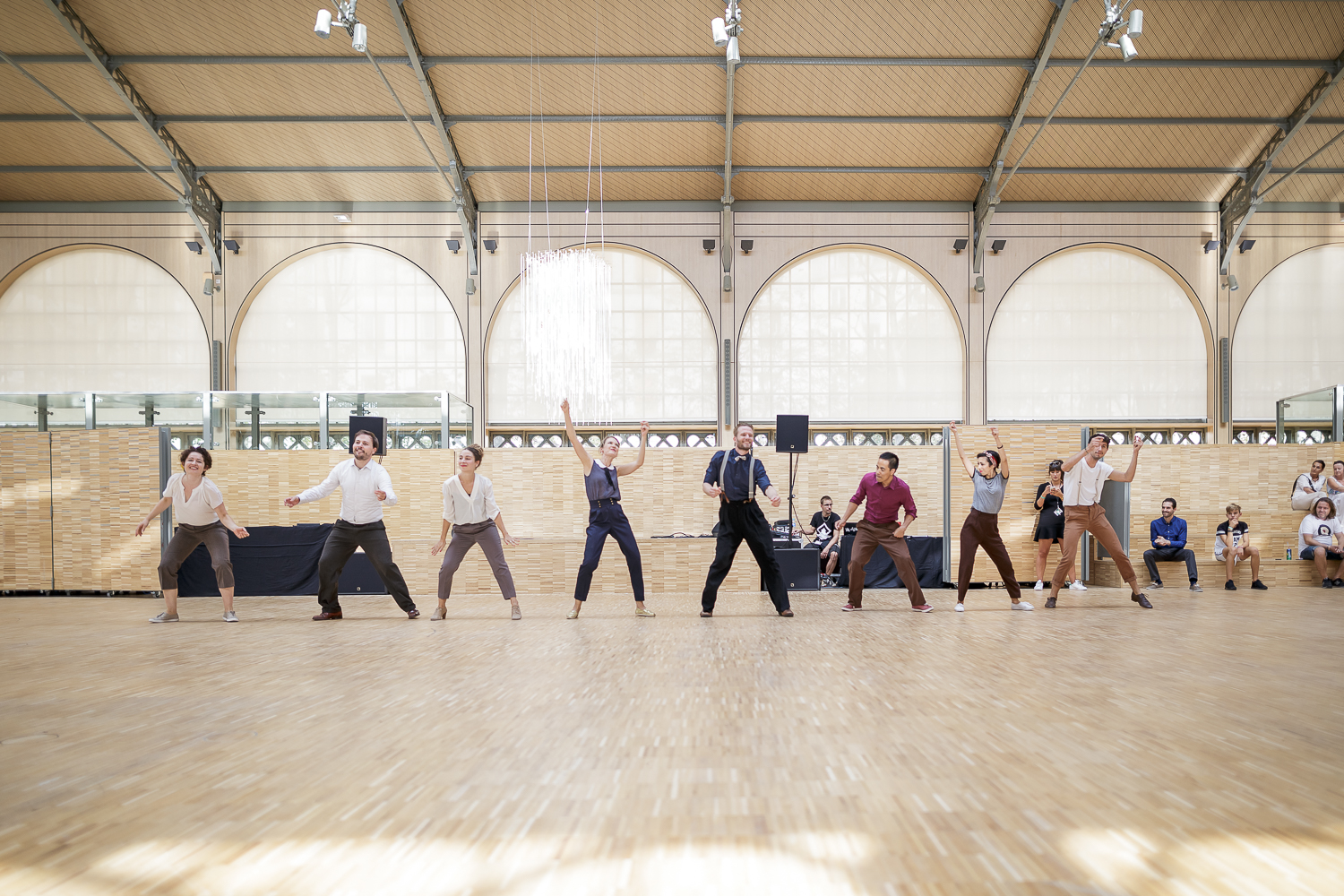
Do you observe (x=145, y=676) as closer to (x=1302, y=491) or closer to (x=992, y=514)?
(x=992, y=514)

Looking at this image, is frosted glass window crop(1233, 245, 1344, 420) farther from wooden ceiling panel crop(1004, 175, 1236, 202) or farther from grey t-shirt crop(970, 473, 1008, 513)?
grey t-shirt crop(970, 473, 1008, 513)

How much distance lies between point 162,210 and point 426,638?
1555 centimetres

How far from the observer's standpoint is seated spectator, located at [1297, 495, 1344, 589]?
9.41 metres

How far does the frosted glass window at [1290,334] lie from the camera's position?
1638 cm

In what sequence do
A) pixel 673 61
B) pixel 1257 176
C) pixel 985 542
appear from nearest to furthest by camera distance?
1. pixel 985 542
2. pixel 673 61
3. pixel 1257 176

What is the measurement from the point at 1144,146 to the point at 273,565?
664 inches

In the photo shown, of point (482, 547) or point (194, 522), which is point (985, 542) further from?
point (194, 522)

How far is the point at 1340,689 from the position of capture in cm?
346

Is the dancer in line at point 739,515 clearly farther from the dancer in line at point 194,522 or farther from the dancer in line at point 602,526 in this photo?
the dancer in line at point 194,522

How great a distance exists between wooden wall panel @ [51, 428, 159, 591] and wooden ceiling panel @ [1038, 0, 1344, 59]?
49.6ft

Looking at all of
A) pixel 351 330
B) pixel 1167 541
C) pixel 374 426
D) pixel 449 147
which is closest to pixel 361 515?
pixel 374 426

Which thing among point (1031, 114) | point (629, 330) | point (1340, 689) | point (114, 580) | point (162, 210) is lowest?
point (114, 580)

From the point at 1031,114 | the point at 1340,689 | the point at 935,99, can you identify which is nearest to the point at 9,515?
the point at 1340,689

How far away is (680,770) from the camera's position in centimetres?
233
